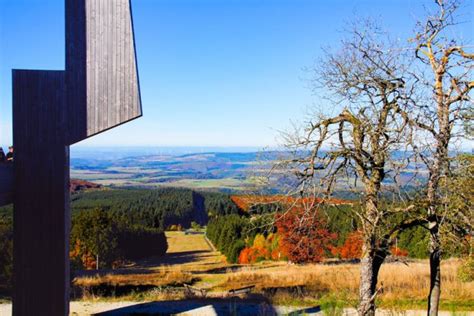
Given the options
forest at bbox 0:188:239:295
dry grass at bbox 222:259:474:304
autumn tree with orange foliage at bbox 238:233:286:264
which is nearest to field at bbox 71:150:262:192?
forest at bbox 0:188:239:295

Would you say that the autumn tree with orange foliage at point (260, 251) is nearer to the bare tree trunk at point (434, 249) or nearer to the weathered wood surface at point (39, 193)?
the bare tree trunk at point (434, 249)

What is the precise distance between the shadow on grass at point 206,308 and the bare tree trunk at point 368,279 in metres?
2.81

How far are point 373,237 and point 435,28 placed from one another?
291 centimetres

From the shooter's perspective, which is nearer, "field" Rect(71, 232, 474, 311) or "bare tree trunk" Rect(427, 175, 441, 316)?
"bare tree trunk" Rect(427, 175, 441, 316)

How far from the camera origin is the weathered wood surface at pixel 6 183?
215 inches

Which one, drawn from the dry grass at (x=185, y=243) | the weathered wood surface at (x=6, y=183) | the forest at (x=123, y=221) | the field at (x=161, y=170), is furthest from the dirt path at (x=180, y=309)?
the field at (x=161, y=170)

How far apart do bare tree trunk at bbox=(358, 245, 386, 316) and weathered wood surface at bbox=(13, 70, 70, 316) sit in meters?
3.85

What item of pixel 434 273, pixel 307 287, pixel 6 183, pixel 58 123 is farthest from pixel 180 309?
pixel 434 273

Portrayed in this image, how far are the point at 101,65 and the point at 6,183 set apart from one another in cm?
188

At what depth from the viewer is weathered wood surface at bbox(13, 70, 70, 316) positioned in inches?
229

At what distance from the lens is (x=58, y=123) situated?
A: 5812 millimetres

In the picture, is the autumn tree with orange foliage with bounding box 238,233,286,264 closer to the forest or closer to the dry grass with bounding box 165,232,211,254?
the dry grass with bounding box 165,232,211,254

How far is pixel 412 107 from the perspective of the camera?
5.54 metres

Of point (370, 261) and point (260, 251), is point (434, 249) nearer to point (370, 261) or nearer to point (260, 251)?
point (370, 261)
